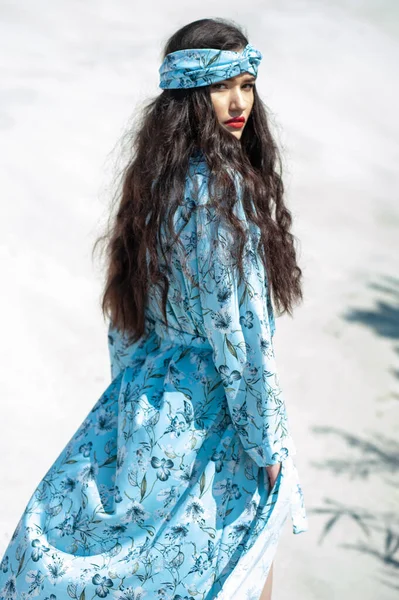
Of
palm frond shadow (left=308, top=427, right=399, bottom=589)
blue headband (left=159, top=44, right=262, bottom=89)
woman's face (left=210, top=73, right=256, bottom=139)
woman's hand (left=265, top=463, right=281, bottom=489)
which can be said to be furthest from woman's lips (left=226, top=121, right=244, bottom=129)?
palm frond shadow (left=308, top=427, right=399, bottom=589)

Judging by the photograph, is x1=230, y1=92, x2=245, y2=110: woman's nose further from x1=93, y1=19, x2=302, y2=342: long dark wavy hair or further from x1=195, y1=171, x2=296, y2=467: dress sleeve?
x1=195, y1=171, x2=296, y2=467: dress sleeve

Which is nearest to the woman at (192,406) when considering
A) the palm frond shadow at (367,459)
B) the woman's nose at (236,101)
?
the woman's nose at (236,101)

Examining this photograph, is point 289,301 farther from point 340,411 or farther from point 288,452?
point 340,411

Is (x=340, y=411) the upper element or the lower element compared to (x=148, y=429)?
upper

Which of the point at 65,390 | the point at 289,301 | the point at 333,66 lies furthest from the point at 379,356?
the point at 333,66

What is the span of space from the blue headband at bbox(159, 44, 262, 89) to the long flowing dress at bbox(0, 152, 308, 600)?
18 centimetres

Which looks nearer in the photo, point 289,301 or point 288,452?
point 288,452

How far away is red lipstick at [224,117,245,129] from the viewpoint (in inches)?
89.4

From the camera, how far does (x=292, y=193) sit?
19.1 feet

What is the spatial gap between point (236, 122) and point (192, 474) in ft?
2.69

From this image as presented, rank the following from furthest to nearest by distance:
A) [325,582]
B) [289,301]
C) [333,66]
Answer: [333,66], [325,582], [289,301]

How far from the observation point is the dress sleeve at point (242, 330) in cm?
209

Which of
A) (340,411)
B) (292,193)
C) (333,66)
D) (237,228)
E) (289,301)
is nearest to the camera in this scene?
(237,228)

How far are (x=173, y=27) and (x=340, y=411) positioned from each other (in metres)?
3.86
